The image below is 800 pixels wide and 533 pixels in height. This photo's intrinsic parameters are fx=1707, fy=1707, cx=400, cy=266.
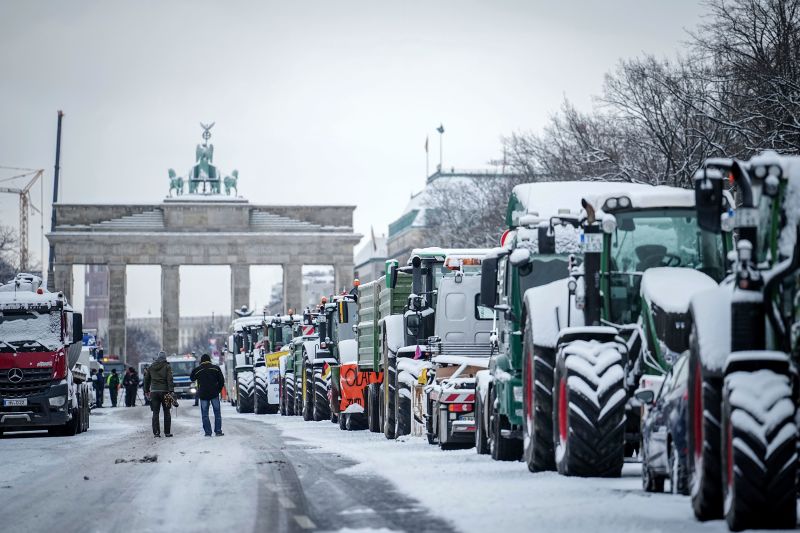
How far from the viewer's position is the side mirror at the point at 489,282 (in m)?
18.2

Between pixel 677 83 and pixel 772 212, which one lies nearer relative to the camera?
pixel 772 212

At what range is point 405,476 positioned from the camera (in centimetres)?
1716

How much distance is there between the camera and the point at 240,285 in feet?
410

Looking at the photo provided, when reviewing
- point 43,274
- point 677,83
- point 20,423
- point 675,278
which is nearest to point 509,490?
point 675,278

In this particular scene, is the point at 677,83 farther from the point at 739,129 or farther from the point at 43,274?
the point at 43,274

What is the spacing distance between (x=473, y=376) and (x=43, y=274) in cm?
10932

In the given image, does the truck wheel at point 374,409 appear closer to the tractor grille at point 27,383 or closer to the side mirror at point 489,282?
the tractor grille at point 27,383

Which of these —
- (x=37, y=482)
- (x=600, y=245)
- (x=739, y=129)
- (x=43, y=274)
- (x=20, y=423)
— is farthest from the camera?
(x=43, y=274)

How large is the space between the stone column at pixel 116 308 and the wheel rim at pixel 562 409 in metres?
110

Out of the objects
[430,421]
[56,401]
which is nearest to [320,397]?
[56,401]

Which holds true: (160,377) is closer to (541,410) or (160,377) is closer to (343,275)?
(541,410)

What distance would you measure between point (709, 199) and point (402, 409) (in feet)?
56.5

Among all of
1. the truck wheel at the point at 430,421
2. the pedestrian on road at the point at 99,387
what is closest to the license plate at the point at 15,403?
the truck wheel at the point at 430,421

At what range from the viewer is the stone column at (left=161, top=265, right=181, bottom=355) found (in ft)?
407
